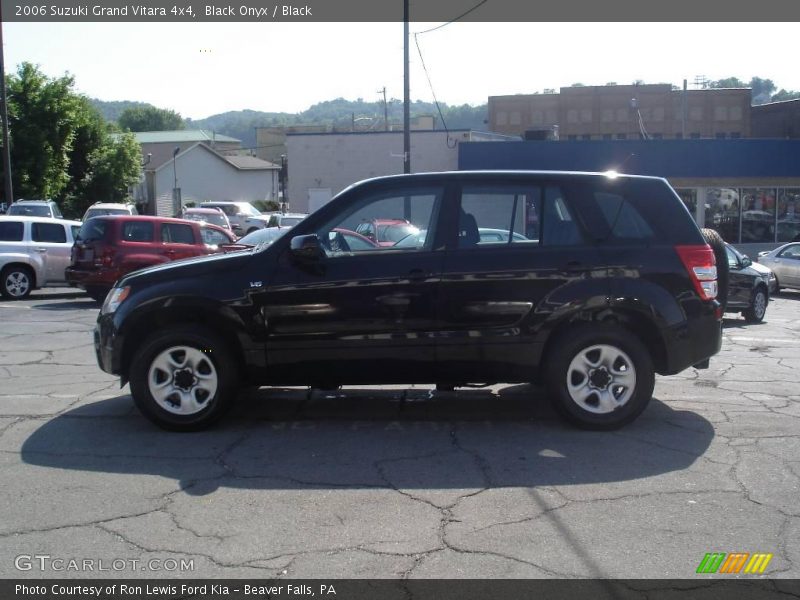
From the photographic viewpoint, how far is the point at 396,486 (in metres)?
5.58

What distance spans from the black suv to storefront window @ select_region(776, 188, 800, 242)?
96.2ft

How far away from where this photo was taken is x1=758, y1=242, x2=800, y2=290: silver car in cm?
2181

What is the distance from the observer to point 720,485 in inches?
220

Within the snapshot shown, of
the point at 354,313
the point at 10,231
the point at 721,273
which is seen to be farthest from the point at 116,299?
the point at 10,231

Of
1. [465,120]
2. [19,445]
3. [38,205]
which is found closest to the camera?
[19,445]

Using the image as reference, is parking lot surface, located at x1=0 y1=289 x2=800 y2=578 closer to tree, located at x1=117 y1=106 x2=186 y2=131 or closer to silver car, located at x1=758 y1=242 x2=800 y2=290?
silver car, located at x1=758 y1=242 x2=800 y2=290

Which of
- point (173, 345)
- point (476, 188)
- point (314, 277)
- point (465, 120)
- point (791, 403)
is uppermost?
point (465, 120)

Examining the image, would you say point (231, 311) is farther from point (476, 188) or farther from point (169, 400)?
point (476, 188)

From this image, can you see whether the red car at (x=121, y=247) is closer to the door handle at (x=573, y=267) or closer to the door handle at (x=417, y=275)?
the door handle at (x=417, y=275)

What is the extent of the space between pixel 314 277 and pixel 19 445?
8.26ft

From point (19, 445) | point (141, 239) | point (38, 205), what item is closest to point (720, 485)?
point (19, 445)

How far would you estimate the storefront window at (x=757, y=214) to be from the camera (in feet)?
109

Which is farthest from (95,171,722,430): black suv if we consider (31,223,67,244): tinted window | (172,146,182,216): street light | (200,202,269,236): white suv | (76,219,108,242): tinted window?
(172,146,182,216): street light
